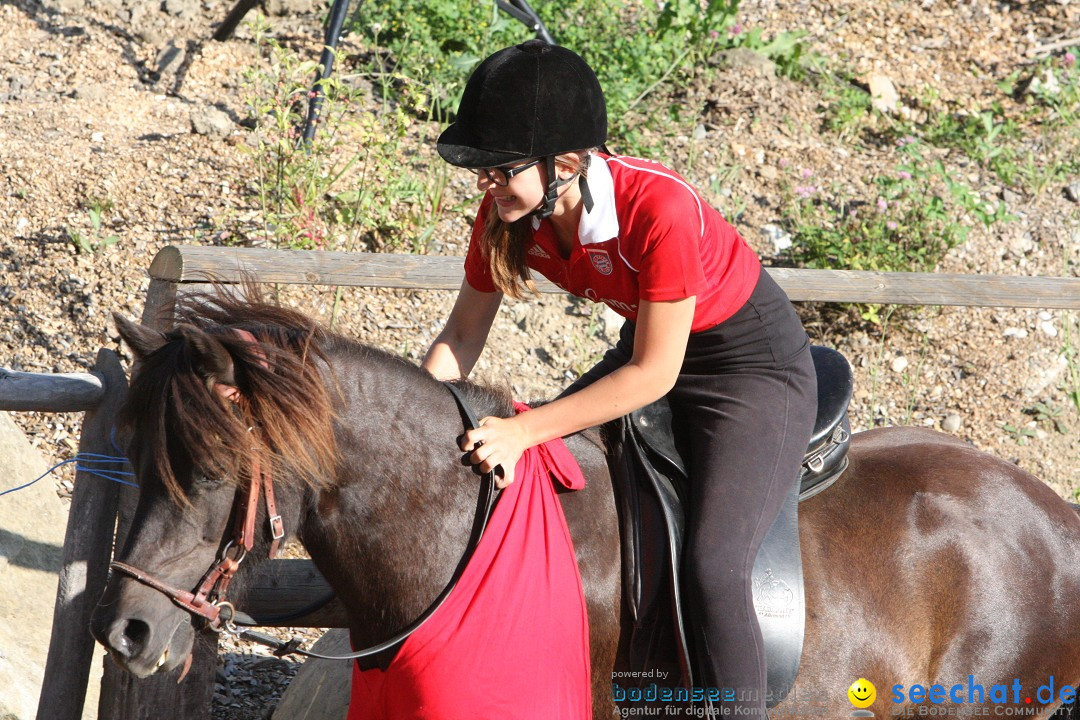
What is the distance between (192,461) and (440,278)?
1749 mm

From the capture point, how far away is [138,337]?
2.04 m

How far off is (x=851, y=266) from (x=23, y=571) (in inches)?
182

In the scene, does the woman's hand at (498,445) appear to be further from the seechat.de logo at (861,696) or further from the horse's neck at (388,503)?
the seechat.de logo at (861,696)

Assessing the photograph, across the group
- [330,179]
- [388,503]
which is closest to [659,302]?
[388,503]

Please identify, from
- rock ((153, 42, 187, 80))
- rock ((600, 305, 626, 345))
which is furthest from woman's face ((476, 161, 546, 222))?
rock ((153, 42, 187, 80))

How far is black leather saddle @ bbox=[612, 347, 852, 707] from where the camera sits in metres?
2.34

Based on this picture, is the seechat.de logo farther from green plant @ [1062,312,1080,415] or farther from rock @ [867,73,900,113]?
rock @ [867,73,900,113]

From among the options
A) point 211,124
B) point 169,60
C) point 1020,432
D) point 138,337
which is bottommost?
point 1020,432

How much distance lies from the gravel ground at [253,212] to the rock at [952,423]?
0.05ft

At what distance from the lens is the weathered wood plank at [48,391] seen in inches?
110

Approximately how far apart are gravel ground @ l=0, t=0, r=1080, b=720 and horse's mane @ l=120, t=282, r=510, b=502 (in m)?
2.25

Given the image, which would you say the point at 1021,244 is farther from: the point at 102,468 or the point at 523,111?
the point at 102,468

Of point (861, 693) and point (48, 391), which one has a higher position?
point (48, 391)

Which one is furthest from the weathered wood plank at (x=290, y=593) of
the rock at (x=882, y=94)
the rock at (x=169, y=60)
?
the rock at (x=882, y=94)
